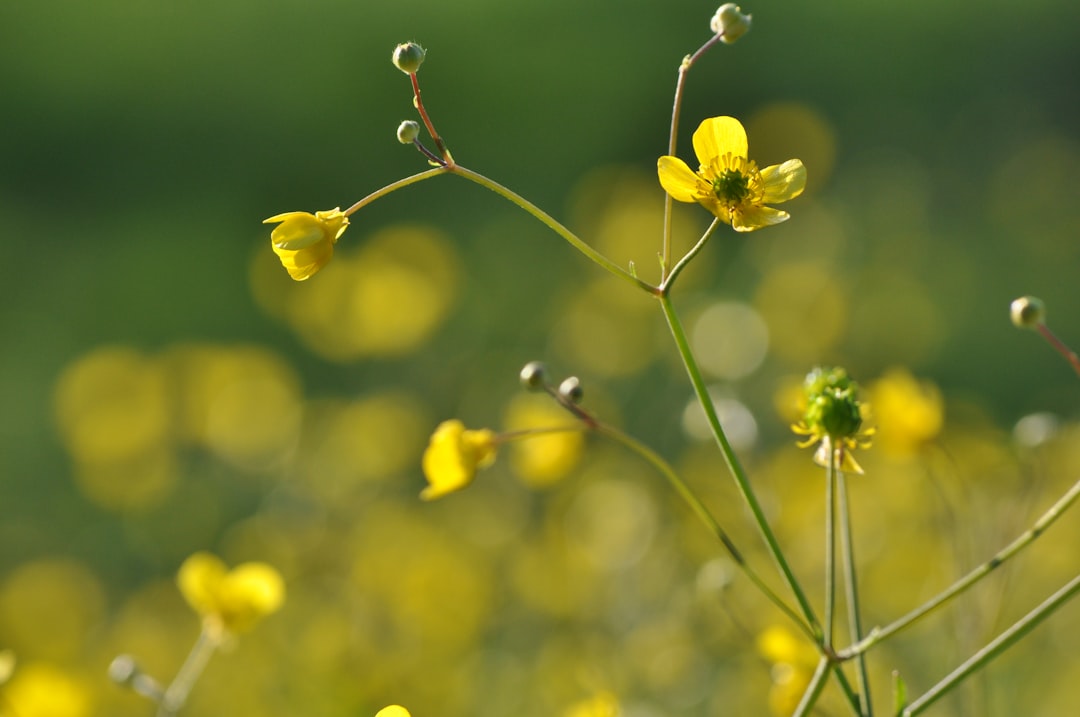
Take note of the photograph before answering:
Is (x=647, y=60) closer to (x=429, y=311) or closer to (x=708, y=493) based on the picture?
(x=429, y=311)

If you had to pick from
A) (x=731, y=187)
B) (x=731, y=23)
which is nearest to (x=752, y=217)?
(x=731, y=187)

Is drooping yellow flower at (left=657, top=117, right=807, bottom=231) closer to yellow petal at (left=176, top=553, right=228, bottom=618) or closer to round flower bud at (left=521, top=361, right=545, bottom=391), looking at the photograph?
round flower bud at (left=521, top=361, right=545, bottom=391)

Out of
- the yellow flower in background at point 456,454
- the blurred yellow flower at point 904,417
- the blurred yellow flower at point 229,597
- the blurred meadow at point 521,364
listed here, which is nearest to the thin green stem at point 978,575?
the blurred meadow at point 521,364

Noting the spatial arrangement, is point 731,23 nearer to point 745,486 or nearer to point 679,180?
point 679,180

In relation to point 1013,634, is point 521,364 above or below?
Answer: above

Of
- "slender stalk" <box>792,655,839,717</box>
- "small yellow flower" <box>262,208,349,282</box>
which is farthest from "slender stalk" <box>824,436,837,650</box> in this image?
"small yellow flower" <box>262,208,349,282</box>

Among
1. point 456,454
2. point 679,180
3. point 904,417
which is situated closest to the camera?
point 679,180

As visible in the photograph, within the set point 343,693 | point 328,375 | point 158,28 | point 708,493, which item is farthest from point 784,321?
point 158,28
